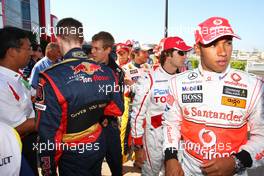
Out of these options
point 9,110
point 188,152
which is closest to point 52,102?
point 9,110

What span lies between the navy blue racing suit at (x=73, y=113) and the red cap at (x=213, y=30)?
1082 millimetres

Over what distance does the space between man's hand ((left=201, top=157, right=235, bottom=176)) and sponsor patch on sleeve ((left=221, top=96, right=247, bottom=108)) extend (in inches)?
15.4

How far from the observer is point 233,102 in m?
1.94

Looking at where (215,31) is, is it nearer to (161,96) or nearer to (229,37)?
(229,37)

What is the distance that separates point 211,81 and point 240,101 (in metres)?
0.26

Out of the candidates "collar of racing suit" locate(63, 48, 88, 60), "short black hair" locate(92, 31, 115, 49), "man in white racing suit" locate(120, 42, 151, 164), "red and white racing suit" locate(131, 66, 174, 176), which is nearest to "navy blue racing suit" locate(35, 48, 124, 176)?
"collar of racing suit" locate(63, 48, 88, 60)

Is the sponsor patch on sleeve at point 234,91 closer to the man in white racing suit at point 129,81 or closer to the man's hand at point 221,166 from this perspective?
the man's hand at point 221,166

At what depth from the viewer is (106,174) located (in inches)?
A: 182

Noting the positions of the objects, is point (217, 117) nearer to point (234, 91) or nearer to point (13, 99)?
point (234, 91)

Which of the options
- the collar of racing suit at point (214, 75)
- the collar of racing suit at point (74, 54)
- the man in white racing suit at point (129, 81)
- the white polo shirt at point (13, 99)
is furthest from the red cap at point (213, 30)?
the man in white racing suit at point (129, 81)

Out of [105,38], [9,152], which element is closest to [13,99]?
[9,152]

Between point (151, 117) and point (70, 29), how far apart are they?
56.5 inches

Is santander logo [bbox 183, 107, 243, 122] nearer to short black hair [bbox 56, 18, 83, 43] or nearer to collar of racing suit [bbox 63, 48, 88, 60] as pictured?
collar of racing suit [bbox 63, 48, 88, 60]

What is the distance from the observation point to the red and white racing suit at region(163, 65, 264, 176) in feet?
6.31
